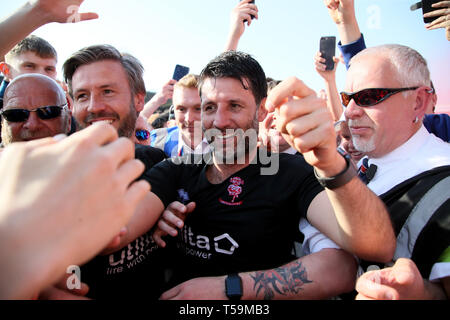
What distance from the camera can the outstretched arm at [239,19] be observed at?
3414 millimetres

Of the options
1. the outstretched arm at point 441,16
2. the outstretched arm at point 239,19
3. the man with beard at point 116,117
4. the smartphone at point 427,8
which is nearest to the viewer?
the man with beard at point 116,117

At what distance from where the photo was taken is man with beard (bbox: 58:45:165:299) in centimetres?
166

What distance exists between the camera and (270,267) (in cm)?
168

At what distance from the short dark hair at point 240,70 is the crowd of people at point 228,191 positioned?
0.01 m

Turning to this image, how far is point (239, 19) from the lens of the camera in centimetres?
341

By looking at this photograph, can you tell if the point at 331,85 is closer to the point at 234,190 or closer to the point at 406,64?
the point at 406,64

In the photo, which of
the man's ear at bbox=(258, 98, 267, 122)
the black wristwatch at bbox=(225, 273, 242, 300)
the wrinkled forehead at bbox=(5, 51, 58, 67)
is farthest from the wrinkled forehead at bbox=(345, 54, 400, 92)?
the wrinkled forehead at bbox=(5, 51, 58, 67)

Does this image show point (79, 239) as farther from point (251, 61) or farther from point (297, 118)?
point (251, 61)

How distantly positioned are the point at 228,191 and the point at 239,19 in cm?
254

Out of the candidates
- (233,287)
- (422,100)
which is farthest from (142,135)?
(422,100)

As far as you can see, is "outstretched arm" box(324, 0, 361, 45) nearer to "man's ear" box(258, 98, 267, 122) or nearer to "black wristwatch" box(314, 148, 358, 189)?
"man's ear" box(258, 98, 267, 122)

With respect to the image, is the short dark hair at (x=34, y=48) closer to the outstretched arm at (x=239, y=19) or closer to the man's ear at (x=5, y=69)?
the man's ear at (x=5, y=69)

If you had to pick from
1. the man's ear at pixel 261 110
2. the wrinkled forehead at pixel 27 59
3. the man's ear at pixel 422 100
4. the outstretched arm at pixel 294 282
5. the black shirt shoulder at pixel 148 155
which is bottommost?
the outstretched arm at pixel 294 282

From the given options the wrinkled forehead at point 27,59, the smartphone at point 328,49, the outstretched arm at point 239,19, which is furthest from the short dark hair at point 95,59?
the smartphone at point 328,49
